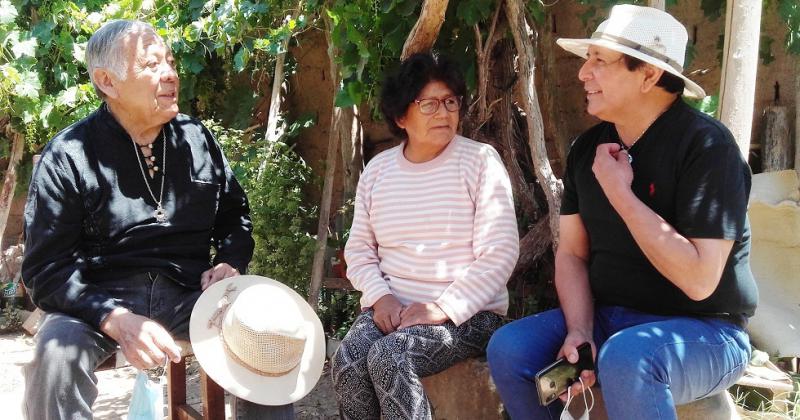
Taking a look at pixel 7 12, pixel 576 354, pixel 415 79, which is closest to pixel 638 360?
pixel 576 354

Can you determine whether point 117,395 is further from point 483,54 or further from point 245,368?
point 483,54

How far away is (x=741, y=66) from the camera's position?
2.65 meters

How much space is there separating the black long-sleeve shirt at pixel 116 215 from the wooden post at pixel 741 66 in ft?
6.18

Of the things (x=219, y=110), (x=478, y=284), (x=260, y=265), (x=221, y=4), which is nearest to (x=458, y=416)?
(x=478, y=284)

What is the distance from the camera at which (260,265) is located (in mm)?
5191

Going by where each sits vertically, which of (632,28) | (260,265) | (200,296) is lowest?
(260,265)

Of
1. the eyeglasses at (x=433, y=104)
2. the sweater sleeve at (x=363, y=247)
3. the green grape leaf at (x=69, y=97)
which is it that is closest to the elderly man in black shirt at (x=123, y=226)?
the sweater sleeve at (x=363, y=247)

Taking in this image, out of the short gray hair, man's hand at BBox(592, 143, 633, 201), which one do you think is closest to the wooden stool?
the short gray hair

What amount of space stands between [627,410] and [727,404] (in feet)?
1.55

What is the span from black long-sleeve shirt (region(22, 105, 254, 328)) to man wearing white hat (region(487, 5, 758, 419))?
125 cm

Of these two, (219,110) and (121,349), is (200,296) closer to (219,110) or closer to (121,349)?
(121,349)

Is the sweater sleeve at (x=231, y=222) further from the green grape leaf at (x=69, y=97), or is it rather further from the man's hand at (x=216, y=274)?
the green grape leaf at (x=69, y=97)

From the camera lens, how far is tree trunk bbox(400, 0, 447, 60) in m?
3.08

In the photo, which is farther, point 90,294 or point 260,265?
point 260,265
